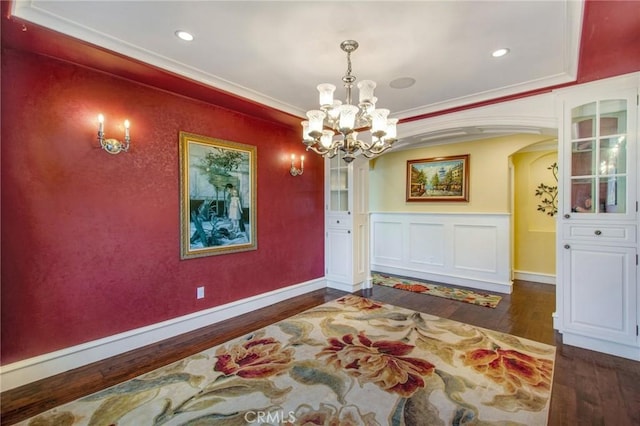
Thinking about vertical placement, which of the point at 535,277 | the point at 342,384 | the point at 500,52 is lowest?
the point at 342,384

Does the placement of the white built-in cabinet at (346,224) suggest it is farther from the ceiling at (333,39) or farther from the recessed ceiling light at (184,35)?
the recessed ceiling light at (184,35)

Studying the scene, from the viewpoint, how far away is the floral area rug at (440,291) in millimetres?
4312

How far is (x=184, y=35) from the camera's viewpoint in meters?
2.28

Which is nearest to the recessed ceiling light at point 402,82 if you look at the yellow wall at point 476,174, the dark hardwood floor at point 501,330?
the yellow wall at point 476,174

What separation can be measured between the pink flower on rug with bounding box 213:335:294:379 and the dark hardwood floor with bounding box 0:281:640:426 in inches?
12.1

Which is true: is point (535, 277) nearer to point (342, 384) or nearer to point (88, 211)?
point (342, 384)

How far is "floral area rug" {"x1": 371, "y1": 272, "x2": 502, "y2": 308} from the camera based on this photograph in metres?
4.31

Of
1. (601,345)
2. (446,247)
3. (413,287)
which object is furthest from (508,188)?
(601,345)

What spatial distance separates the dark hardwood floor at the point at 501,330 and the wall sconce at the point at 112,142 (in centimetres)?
191

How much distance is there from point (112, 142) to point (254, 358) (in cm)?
234

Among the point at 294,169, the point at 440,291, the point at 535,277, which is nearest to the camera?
the point at 294,169

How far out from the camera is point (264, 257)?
4.11 m

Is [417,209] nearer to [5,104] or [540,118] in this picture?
[540,118]

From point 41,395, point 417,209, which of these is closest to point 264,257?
point 41,395
